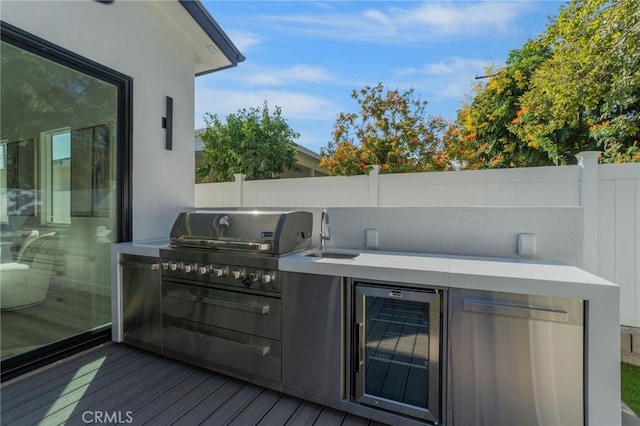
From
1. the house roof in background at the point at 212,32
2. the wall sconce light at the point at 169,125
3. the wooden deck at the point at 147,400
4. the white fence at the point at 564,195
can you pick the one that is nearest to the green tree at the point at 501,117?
the white fence at the point at 564,195

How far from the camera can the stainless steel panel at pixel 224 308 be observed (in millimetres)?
2066

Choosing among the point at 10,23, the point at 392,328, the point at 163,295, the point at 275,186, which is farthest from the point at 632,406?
the point at 10,23

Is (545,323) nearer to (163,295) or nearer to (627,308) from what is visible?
(627,308)

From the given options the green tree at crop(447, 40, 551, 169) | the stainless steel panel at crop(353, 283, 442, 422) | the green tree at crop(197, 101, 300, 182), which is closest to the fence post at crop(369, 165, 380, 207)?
the stainless steel panel at crop(353, 283, 442, 422)

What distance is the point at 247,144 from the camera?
6.03m

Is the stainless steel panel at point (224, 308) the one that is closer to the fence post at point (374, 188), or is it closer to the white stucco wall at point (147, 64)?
the white stucco wall at point (147, 64)

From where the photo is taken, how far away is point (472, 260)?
2033 millimetres

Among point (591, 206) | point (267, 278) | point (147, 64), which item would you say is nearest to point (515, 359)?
point (267, 278)

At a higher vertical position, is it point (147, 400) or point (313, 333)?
point (313, 333)

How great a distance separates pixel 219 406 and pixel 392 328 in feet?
4.18

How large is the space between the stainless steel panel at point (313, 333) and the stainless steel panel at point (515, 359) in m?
0.66

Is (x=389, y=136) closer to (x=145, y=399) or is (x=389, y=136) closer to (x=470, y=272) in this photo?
(x=470, y=272)

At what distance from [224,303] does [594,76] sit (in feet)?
19.2

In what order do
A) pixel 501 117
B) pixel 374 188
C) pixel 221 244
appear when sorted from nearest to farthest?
pixel 221 244
pixel 374 188
pixel 501 117
